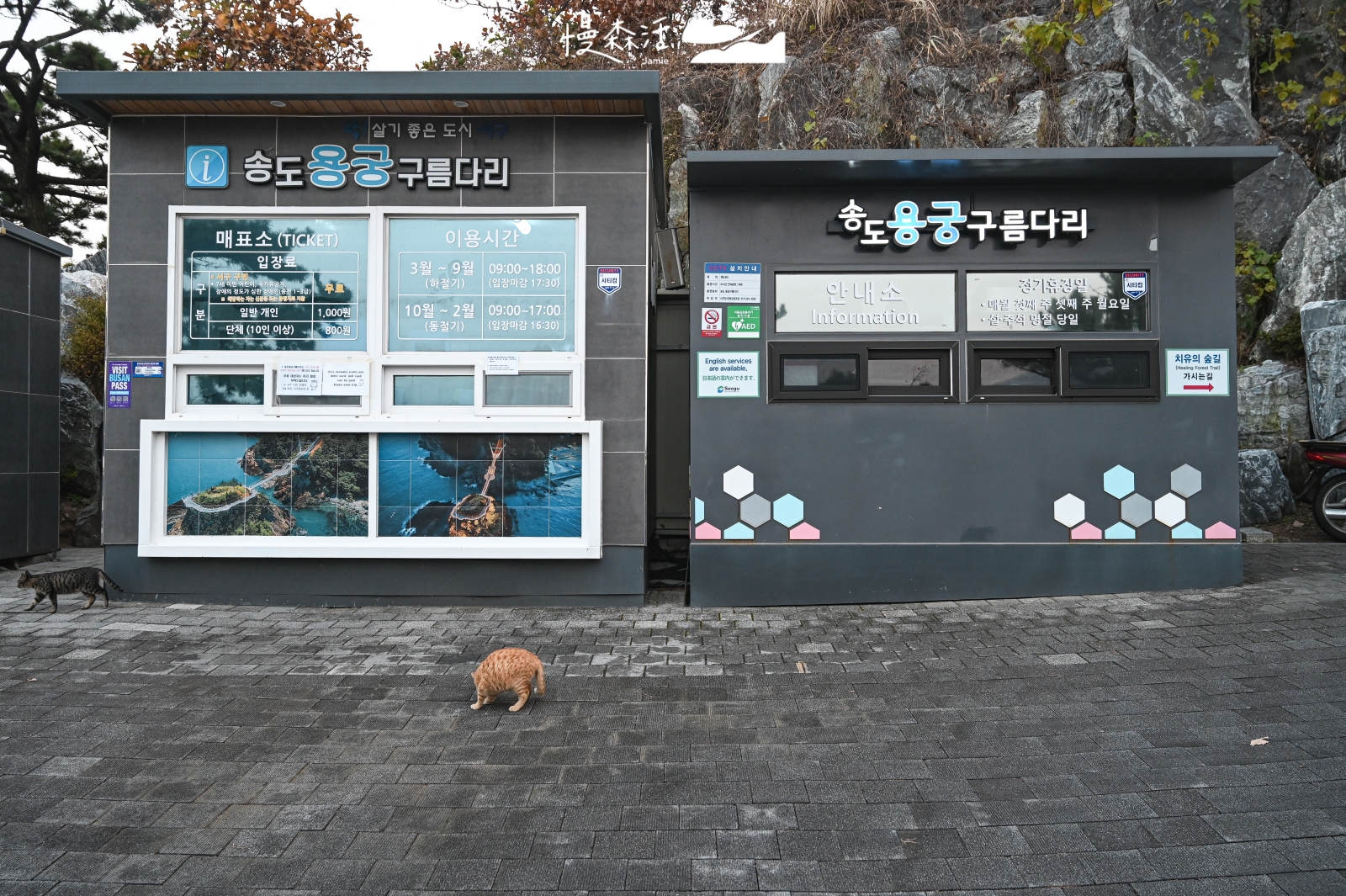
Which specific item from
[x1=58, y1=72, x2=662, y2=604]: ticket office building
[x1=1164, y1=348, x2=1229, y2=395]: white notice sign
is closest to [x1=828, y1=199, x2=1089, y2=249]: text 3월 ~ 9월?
[x1=1164, y1=348, x2=1229, y2=395]: white notice sign

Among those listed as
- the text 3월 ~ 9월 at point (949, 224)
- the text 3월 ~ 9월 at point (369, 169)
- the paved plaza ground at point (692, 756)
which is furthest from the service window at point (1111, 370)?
the text 3월 ~ 9월 at point (369, 169)

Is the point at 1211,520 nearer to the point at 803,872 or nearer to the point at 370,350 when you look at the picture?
the point at 803,872

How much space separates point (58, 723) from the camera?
4105mm

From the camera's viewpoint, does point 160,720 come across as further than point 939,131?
No

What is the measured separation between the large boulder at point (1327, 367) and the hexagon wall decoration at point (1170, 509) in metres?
4.72

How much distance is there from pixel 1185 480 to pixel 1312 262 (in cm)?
699

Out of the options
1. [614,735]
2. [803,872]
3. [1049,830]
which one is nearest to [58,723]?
[614,735]

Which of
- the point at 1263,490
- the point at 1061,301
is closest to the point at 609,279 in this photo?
the point at 1061,301

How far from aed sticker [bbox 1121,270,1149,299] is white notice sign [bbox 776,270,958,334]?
146 cm

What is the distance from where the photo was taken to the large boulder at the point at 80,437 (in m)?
10.4

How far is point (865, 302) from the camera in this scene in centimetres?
671

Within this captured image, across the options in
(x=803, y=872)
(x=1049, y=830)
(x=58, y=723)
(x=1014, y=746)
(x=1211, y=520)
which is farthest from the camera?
(x=1211, y=520)

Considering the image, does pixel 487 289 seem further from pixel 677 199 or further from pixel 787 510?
pixel 677 199

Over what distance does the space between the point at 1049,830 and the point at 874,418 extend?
4049 mm
